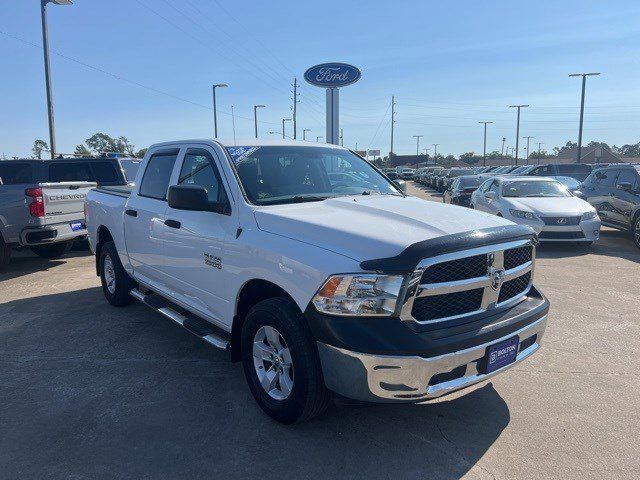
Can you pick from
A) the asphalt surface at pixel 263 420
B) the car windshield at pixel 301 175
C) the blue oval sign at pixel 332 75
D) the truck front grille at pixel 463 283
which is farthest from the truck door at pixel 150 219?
the blue oval sign at pixel 332 75

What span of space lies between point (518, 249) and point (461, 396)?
4.07 ft

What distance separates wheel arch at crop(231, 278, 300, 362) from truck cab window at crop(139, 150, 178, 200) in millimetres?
1755

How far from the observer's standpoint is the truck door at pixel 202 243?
3.82 meters

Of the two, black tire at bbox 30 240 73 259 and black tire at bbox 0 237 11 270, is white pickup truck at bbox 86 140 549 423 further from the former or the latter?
black tire at bbox 30 240 73 259

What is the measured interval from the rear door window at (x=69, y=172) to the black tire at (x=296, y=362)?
324 inches

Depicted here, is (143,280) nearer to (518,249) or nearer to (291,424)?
(291,424)

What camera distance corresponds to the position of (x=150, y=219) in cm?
496

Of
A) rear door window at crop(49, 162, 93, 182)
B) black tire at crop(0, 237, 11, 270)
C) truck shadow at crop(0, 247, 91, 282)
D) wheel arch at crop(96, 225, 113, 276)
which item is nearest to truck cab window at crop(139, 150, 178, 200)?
wheel arch at crop(96, 225, 113, 276)

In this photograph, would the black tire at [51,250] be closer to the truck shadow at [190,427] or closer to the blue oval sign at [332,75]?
the truck shadow at [190,427]

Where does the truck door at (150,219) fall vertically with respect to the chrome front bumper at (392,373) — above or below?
above

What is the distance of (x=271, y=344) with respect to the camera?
3.41 m

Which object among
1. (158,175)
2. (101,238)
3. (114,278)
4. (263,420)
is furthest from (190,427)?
(101,238)

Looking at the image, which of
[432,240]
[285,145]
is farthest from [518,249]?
[285,145]

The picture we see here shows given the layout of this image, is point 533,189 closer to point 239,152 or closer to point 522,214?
point 522,214
